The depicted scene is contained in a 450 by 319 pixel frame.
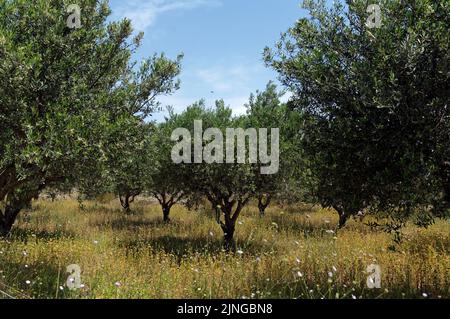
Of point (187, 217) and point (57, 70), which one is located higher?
point (57, 70)

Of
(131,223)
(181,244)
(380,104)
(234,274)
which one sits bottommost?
(131,223)

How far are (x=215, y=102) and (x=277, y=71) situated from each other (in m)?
12.0

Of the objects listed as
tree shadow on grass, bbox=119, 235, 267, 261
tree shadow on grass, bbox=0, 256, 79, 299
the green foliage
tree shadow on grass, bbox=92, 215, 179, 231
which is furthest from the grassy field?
tree shadow on grass, bbox=92, 215, 179, 231

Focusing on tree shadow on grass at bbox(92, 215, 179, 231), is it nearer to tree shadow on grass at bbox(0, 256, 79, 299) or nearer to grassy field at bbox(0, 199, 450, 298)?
grassy field at bbox(0, 199, 450, 298)

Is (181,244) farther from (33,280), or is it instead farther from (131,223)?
(131,223)

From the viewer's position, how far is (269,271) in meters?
12.8

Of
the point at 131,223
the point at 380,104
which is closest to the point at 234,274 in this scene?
the point at 380,104

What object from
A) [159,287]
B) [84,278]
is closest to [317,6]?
[159,287]

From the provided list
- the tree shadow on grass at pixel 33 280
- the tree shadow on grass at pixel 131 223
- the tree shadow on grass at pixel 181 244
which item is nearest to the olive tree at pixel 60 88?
the tree shadow on grass at pixel 33 280

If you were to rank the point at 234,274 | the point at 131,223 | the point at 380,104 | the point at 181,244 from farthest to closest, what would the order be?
the point at 131,223 < the point at 181,244 < the point at 234,274 < the point at 380,104

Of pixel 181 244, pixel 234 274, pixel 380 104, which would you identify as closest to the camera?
pixel 380 104

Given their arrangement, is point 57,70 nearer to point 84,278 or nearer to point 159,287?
point 84,278

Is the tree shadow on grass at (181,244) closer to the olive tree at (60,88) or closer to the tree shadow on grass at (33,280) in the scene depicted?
the tree shadow on grass at (33,280)
